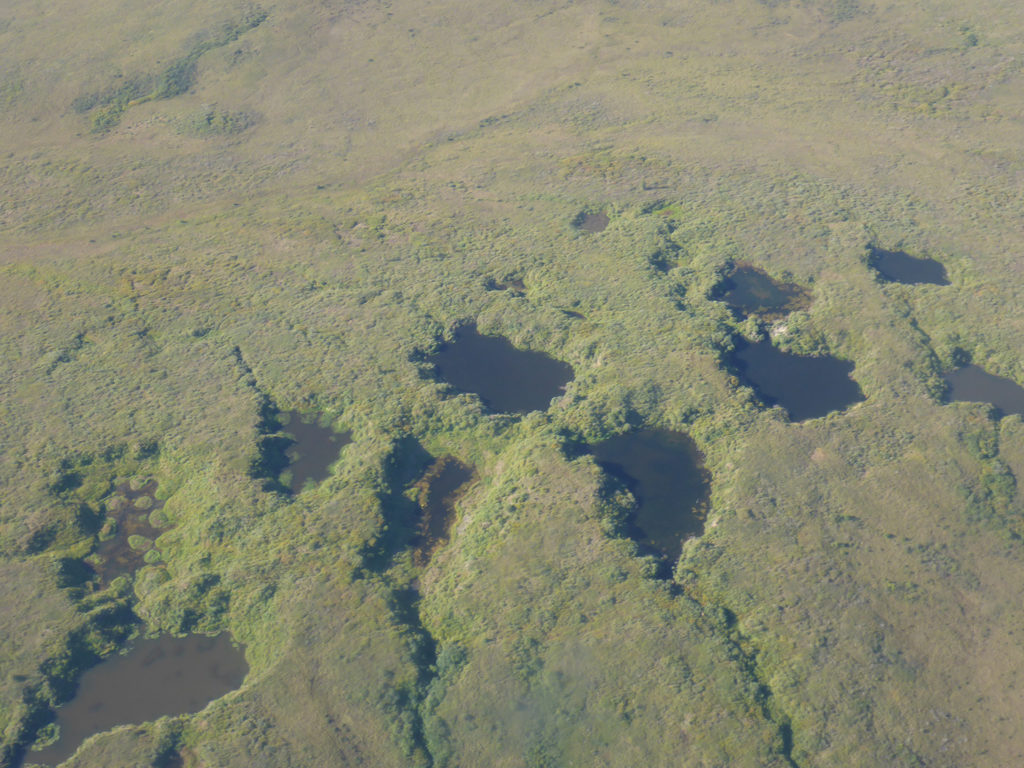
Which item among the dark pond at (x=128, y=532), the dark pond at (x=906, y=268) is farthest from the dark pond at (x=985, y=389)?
the dark pond at (x=128, y=532)

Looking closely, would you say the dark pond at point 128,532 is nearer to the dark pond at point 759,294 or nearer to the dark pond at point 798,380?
the dark pond at point 798,380

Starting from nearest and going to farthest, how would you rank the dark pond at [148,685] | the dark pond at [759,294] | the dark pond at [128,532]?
the dark pond at [148,685], the dark pond at [128,532], the dark pond at [759,294]

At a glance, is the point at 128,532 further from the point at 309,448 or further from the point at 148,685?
the point at 309,448

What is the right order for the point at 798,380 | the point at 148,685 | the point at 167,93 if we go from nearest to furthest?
1. the point at 148,685
2. the point at 798,380
3. the point at 167,93

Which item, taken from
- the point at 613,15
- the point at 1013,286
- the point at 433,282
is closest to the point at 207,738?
the point at 433,282

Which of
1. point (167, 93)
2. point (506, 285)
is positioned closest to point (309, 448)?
point (506, 285)

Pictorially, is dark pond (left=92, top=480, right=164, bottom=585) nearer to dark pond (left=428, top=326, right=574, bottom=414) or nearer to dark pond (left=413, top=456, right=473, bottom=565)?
dark pond (left=413, top=456, right=473, bottom=565)

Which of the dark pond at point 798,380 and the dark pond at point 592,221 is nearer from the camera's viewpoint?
the dark pond at point 798,380
